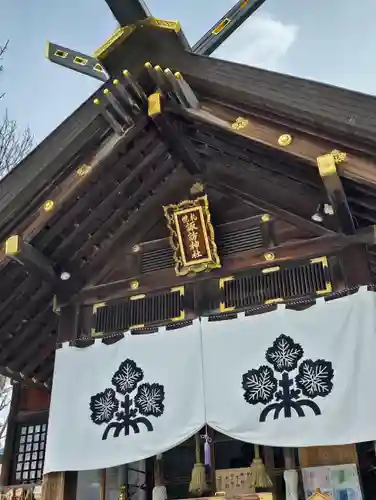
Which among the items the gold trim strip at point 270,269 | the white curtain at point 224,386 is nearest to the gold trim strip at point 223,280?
the gold trim strip at point 270,269

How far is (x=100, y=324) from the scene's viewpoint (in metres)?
6.14

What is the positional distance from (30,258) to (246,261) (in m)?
2.37

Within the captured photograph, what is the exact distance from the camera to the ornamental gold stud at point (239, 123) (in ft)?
15.8

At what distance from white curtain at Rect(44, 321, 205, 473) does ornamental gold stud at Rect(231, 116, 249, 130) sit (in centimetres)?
207

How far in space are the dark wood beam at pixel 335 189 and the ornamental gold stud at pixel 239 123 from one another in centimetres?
83

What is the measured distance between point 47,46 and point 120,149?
7.14ft

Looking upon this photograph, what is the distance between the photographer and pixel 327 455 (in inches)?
194

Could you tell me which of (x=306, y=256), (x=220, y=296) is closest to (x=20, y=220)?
(x=220, y=296)

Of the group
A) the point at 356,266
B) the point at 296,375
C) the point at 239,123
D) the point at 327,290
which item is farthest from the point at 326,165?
the point at 296,375

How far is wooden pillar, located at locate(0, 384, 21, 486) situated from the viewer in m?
7.14

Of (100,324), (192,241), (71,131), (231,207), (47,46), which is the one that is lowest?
(100,324)

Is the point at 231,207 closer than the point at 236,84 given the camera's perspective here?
No

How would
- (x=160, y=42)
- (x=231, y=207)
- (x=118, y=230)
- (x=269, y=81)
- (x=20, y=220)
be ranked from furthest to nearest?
1. (x=118, y=230)
2. (x=231, y=207)
3. (x=20, y=220)
4. (x=160, y=42)
5. (x=269, y=81)

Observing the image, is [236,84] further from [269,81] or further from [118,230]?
[118,230]
